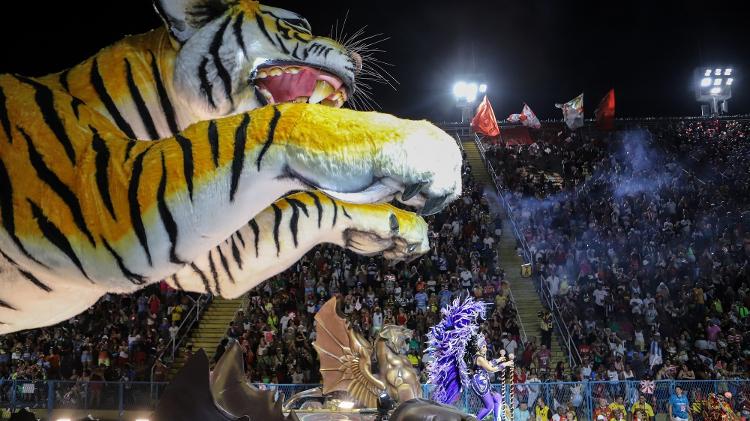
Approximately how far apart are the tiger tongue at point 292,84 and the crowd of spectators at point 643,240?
11027 millimetres

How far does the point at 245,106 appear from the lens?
227 cm

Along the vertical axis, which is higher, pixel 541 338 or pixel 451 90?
pixel 451 90

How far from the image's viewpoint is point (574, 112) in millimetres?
25891

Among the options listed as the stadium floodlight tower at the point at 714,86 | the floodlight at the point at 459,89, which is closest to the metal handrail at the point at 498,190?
the floodlight at the point at 459,89

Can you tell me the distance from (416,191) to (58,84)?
1.14 m

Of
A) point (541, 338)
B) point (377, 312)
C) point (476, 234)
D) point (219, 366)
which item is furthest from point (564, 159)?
point (219, 366)

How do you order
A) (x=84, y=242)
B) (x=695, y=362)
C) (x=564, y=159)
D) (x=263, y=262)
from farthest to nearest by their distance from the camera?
1. (x=564, y=159)
2. (x=695, y=362)
3. (x=263, y=262)
4. (x=84, y=242)

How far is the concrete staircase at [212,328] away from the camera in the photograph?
48.7 ft

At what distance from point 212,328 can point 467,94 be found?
16.0 metres

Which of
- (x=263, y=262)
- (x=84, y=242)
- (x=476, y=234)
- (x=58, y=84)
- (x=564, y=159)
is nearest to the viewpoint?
(x=84, y=242)

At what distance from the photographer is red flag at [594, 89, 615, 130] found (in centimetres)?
2525

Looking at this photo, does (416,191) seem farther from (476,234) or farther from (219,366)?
(476,234)

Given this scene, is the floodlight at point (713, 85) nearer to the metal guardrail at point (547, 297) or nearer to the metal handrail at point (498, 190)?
the metal handrail at point (498, 190)

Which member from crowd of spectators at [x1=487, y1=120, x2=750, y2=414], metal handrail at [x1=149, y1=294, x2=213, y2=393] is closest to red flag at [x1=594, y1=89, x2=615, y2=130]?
crowd of spectators at [x1=487, y1=120, x2=750, y2=414]
